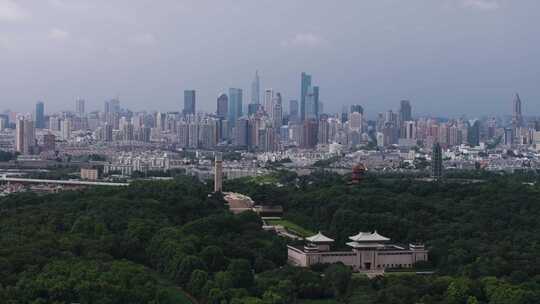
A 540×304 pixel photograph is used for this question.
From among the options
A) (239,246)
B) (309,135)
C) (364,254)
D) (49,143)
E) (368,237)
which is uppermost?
(309,135)

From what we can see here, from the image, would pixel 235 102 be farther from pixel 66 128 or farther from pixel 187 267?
pixel 187 267

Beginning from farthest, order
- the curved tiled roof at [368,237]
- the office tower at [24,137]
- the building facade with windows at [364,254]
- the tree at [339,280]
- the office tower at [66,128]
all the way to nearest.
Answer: the office tower at [66,128]
the office tower at [24,137]
the curved tiled roof at [368,237]
the building facade with windows at [364,254]
the tree at [339,280]

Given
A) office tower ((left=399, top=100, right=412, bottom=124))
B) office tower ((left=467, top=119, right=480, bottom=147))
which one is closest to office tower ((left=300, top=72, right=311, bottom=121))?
office tower ((left=399, top=100, right=412, bottom=124))

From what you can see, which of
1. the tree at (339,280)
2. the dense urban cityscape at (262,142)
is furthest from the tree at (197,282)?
the dense urban cityscape at (262,142)

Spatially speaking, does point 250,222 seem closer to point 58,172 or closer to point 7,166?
point 58,172

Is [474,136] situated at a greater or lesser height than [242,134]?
greater

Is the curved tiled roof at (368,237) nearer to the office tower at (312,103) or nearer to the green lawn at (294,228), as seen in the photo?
the green lawn at (294,228)

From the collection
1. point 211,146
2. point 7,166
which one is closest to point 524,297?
point 7,166

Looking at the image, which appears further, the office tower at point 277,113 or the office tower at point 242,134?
the office tower at point 277,113

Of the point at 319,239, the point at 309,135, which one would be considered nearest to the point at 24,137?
the point at 309,135
